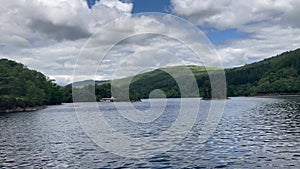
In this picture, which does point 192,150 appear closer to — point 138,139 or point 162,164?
point 162,164

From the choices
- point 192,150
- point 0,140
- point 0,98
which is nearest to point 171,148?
point 192,150

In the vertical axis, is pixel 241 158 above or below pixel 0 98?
below

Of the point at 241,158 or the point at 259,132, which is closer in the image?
the point at 241,158

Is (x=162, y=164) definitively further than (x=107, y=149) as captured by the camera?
No

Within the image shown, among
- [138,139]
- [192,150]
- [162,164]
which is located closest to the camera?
[162,164]

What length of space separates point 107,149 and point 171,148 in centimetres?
965

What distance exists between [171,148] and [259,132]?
1065 inches

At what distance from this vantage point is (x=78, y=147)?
2265 inches

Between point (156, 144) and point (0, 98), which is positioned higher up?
point (0, 98)

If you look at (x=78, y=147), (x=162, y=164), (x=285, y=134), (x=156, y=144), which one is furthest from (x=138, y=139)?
(x=285, y=134)

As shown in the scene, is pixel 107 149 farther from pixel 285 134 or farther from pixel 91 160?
pixel 285 134

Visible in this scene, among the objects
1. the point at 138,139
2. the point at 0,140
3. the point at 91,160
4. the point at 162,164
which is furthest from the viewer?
the point at 0,140

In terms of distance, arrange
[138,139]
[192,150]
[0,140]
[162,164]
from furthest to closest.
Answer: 1. [0,140]
2. [138,139]
3. [192,150]
4. [162,164]

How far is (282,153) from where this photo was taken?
47750 millimetres
